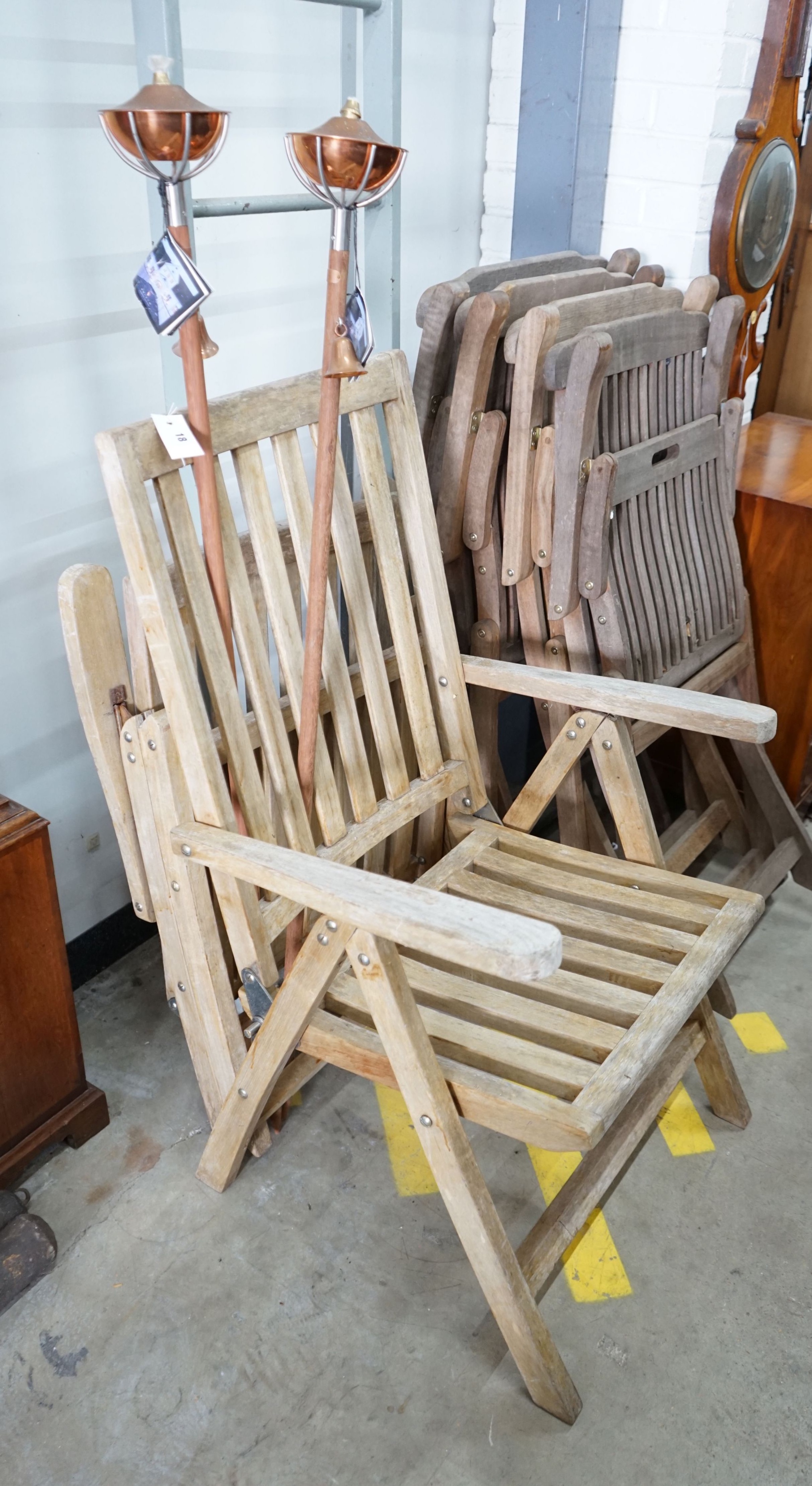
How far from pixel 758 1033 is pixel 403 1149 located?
0.78 meters

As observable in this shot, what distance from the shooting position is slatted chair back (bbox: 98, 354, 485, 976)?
1.55 m

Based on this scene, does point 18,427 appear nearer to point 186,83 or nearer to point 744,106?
point 186,83

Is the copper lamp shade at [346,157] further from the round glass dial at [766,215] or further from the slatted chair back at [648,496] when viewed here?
the round glass dial at [766,215]

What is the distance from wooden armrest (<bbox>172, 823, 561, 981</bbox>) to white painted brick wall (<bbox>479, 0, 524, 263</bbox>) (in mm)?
1595

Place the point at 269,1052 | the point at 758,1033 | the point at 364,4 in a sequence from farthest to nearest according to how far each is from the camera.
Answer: the point at 758,1033 < the point at 364,4 < the point at 269,1052

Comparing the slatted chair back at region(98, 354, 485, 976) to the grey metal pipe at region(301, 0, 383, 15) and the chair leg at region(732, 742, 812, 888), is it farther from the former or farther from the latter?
the chair leg at region(732, 742, 812, 888)

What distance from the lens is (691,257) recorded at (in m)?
2.47

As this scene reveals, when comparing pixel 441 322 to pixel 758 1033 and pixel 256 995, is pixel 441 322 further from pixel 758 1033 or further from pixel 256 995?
pixel 758 1033

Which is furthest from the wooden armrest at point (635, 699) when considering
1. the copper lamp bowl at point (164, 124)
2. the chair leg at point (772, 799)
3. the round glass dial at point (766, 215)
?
the round glass dial at point (766, 215)

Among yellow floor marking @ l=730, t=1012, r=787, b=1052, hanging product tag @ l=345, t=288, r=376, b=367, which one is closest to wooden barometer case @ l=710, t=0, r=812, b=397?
hanging product tag @ l=345, t=288, r=376, b=367

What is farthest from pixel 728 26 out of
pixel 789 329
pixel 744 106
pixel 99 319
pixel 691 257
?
pixel 99 319

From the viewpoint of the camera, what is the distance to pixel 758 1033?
7.68ft

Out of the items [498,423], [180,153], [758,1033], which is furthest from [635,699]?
[180,153]

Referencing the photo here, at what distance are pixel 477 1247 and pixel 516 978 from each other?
505 millimetres
